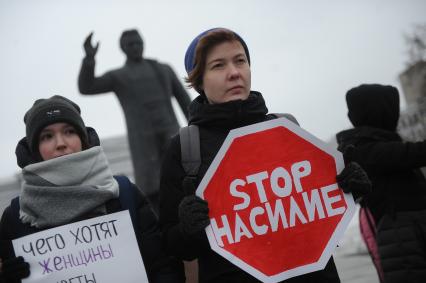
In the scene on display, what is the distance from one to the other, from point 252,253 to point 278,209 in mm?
167

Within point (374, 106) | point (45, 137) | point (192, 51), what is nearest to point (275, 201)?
point (192, 51)

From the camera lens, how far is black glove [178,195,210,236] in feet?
4.91

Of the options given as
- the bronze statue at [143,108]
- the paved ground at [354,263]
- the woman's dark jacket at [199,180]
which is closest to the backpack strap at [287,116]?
the woman's dark jacket at [199,180]

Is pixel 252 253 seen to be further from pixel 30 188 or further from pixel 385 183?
pixel 385 183

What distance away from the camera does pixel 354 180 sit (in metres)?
1.56

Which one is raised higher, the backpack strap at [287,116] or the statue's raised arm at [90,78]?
the statue's raised arm at [90,78]

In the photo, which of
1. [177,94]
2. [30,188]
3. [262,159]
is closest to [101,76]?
[177,94]

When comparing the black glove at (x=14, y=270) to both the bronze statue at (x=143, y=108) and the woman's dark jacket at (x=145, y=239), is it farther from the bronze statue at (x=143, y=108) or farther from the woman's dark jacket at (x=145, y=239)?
the bronze statue at (x=143, y=108)

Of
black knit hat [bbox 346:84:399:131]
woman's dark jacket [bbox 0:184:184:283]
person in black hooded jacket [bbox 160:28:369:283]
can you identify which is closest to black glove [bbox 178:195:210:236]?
person in black hooded jacket [bbox 160:28:369:283]

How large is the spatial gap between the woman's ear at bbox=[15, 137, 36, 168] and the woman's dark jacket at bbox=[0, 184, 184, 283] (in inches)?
7.4

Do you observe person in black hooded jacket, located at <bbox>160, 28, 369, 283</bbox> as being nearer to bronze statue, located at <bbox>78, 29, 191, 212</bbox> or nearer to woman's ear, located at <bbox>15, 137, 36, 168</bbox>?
woman's ear, located at <bbox>15, 137, 36, 168</bbox>

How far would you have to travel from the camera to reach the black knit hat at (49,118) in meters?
1.92

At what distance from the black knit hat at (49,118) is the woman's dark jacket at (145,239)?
0.97 feet

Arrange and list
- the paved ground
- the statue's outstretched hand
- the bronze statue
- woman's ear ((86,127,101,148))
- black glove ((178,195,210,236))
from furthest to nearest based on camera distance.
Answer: the paved ground
the bronze statue
the statue's outstretched hand
woman's ear ((86,127,101,148))
black glove ((178,195,210,236))
